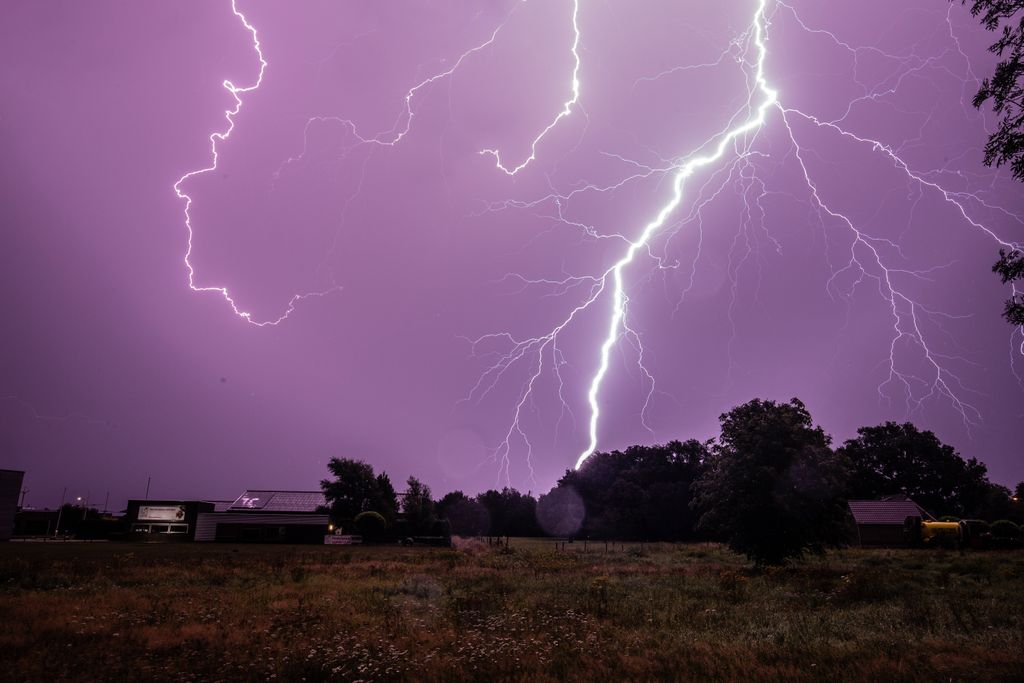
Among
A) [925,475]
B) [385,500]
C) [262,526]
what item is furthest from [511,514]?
[925,475]

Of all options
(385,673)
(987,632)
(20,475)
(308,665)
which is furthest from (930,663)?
(20,475)

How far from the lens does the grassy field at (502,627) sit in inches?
314

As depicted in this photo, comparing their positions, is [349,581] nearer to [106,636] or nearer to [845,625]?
[106,636]

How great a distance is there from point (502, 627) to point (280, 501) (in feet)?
162

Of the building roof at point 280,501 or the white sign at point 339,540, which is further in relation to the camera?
the building roof at point 280,501

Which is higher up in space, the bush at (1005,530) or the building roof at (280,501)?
the building roof at (280,501)

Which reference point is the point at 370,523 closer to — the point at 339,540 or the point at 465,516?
the point at 339,540

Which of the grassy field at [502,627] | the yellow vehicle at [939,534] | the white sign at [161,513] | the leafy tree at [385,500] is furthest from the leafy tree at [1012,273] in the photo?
the white sign at [161,513]

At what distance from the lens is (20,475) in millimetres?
50656

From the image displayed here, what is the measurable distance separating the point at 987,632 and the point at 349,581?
15919mm

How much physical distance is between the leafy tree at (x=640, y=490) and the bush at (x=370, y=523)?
31.0 metres

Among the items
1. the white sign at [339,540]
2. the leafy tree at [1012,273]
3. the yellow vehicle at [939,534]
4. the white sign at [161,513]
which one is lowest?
the white sign at [339,540]

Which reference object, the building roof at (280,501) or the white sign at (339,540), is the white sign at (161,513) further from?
the white sign at (339,540)

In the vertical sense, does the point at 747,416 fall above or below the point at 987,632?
above
